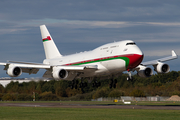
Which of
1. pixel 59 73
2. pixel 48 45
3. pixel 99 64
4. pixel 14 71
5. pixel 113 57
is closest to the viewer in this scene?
pixel 113 57

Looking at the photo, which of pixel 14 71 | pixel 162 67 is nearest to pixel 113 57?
pixel 162 67

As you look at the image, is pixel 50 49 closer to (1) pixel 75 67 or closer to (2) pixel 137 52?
(1) pixel 75 67

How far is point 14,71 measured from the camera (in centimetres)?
Result: 5672

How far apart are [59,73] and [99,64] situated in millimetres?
7306

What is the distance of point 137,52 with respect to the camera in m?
50.1

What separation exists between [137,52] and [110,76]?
1129 cm

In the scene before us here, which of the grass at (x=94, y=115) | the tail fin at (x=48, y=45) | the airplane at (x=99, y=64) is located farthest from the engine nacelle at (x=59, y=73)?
the tail fin at (x=48, y=45)

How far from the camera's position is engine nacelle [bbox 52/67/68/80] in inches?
2211

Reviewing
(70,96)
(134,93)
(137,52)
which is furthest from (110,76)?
(70,96)

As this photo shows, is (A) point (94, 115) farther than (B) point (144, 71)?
No

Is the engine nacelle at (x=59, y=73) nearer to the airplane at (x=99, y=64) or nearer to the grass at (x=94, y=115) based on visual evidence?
the airplane at (x=99, y=64)

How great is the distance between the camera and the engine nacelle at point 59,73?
56.2 metres

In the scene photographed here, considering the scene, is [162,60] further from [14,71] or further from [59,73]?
[14,71]

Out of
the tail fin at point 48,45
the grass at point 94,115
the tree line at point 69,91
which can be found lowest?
the grass at point 94,115
